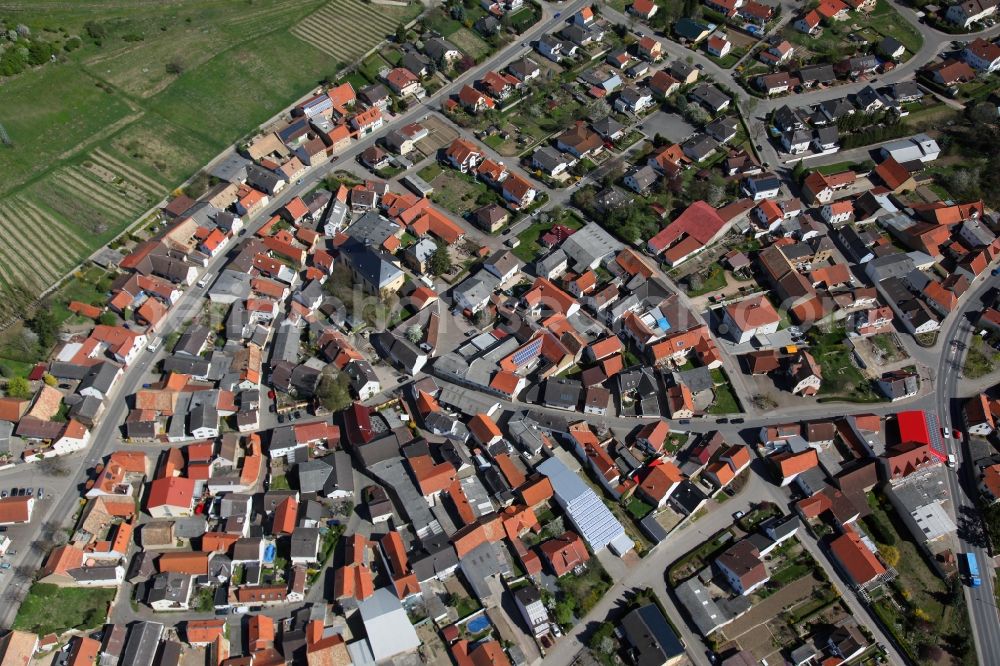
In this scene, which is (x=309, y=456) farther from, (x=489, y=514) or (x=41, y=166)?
(x=41, y=166)

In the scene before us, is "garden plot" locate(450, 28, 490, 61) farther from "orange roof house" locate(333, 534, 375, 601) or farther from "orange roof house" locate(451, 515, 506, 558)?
"orange roof house" locate(333, 534, 375, 601)

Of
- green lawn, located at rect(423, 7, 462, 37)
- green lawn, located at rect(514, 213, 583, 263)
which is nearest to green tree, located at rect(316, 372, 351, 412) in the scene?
green lawn, located at rect(514, 213, 583, 263)

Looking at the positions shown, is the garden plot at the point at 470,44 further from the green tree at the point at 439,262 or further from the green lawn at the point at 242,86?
the green tree at the point at 439,262

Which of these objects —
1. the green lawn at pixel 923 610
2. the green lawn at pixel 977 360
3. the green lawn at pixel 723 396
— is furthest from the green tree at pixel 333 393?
the green lawn at pixel 977 360

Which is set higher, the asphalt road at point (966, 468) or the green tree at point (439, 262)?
the green tree at point (439, 262)

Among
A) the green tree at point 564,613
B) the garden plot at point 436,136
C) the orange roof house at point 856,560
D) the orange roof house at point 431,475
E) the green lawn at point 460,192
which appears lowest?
the orange roof house at point 856,560

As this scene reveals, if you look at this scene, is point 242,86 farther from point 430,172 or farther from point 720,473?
point 720,473
